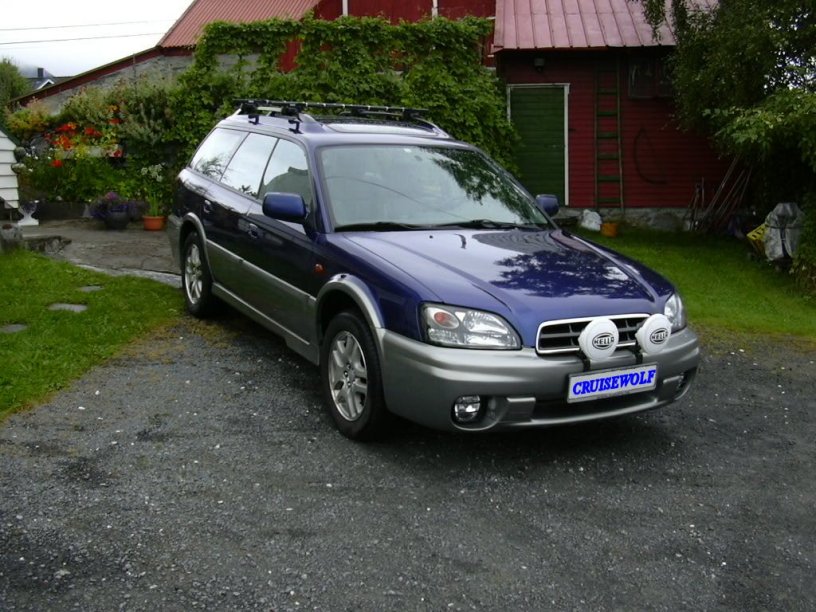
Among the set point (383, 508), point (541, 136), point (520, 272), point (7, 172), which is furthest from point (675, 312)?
point (541, 136)

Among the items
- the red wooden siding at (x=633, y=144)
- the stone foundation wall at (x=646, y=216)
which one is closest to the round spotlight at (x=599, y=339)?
the stone foundation wall at (x=646, y=216)

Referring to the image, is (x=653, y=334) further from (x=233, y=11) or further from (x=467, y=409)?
(x=233, y=11)

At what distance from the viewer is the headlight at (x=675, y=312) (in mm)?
4691

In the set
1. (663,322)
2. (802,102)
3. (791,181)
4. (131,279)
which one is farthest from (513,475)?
(791,181)

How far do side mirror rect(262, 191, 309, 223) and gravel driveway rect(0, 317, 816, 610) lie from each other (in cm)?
116

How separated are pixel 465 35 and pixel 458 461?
382 inches

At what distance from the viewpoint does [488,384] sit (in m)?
4.07

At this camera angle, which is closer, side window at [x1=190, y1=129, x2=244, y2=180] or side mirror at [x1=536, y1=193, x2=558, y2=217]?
side mirror at [x1=536, y1=193, x2=558, y2=217]

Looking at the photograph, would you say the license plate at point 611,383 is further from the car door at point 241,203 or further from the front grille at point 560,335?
the car door at point 241,203

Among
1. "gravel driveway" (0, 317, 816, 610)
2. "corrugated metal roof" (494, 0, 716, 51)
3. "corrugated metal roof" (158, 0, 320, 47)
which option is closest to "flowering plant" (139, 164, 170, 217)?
"corrugated metal roof" (494, 0, 716, 51)

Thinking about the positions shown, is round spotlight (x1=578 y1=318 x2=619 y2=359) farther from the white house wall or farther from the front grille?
the white house wall

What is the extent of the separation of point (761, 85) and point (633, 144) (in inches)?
165

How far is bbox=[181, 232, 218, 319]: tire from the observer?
7039 millimetres

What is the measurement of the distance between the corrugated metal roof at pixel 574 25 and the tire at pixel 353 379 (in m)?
10.3
